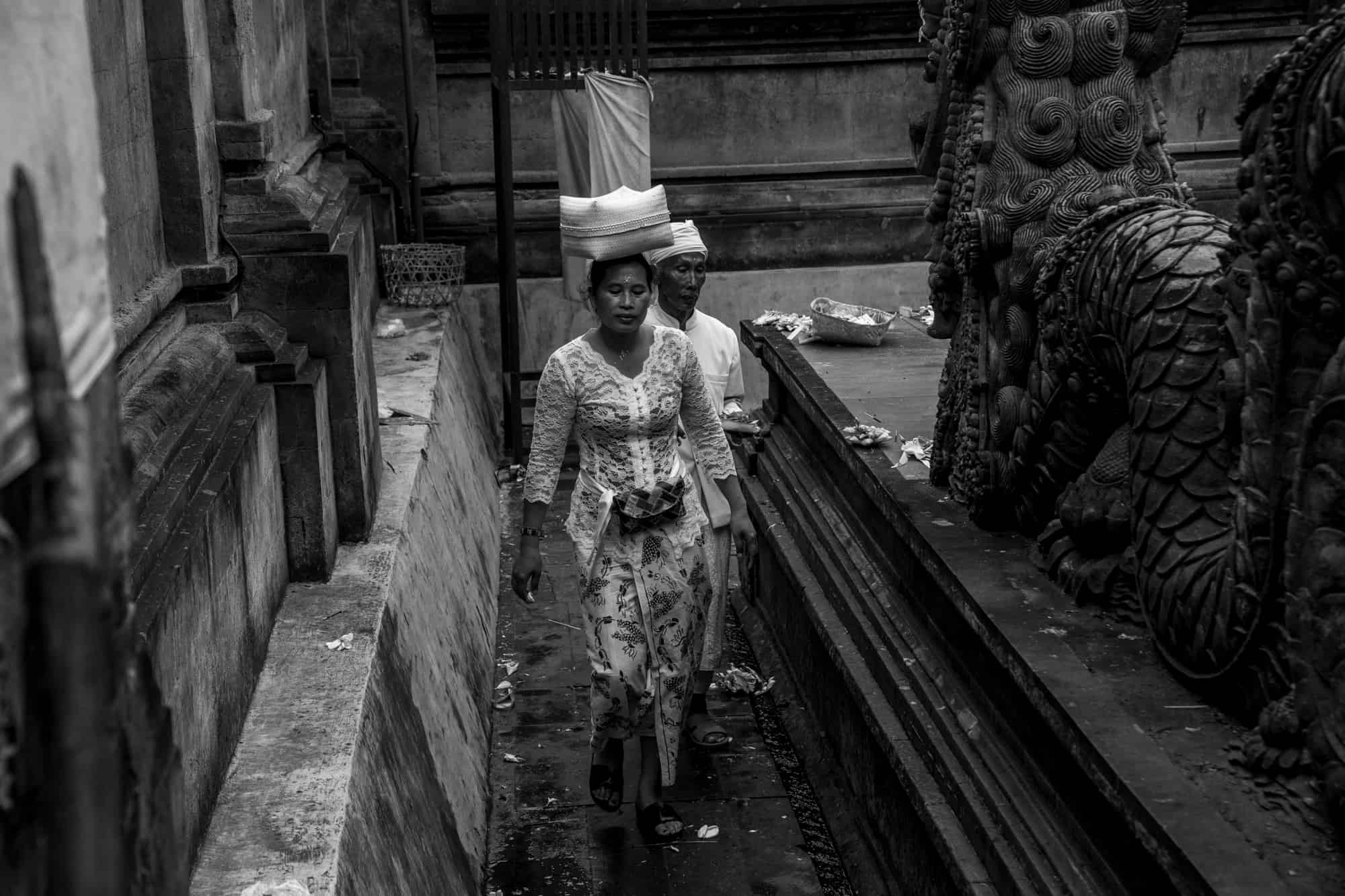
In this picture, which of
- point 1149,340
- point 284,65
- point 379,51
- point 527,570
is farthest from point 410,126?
point 1149,340

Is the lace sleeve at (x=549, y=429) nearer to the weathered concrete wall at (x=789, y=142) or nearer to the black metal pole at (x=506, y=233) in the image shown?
the black metal pole at (x=506, y=233)

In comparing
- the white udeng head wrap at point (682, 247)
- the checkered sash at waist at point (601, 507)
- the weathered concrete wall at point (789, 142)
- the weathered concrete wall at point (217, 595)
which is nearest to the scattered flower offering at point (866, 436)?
the white udeng head wrap at point (682, 247)

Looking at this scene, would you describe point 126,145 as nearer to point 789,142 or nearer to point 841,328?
point 841,328

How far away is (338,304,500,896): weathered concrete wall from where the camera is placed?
11.5ft

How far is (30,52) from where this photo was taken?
0.86 metres

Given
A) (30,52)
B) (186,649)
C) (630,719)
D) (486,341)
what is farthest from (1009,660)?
(486,341)

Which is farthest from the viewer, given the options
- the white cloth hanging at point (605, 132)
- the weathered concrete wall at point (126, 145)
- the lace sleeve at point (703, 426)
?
the white cloth hanging at point (605, 132)

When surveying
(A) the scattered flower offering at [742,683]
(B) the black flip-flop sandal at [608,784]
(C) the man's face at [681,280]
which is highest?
(C) the man's face at [681,280]

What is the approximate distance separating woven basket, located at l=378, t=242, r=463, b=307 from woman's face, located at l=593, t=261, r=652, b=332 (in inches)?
167

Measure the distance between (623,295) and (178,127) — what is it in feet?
4.68

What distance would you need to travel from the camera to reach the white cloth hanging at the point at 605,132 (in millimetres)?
8781

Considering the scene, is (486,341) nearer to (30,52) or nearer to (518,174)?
(518,174)

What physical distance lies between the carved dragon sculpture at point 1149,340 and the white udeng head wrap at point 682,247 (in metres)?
0.96

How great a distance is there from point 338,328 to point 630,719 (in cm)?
162
